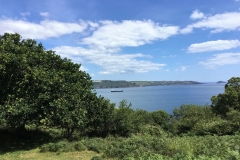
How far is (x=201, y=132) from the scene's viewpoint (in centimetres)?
1711

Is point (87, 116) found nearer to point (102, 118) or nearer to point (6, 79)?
point (102, 118)

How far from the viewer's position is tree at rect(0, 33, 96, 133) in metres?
11.0

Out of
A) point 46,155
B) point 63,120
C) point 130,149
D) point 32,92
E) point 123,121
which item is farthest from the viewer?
point 123,121

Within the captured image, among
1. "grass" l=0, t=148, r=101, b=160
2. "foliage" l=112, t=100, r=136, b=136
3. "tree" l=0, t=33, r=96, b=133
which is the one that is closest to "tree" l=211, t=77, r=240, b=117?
"foliage" l=112, t=100, r=136, b=136

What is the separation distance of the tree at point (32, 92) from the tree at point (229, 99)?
89.8 ft

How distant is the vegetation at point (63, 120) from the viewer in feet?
29.1

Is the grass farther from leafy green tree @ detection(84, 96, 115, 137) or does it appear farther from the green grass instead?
leafy green tree @ detection(84, 96, 115, 137)

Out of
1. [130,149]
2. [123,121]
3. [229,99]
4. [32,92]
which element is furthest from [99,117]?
[229,99]

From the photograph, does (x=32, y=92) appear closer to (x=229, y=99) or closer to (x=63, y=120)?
(x=63, y=120)

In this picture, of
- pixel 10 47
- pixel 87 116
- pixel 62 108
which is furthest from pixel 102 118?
pixel 10 47

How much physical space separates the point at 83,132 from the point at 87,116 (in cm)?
195

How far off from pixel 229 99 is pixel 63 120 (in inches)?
1185

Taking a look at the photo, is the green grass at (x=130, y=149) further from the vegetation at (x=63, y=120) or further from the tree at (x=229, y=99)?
the tree at (x=229, y=99)

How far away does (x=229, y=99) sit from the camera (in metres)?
33.4
